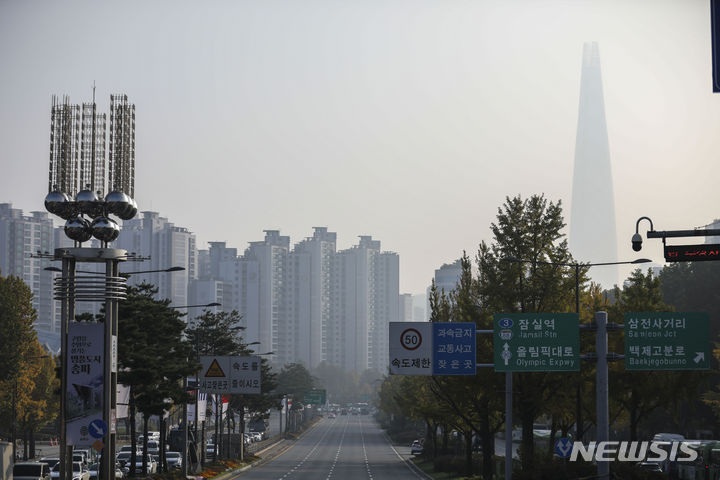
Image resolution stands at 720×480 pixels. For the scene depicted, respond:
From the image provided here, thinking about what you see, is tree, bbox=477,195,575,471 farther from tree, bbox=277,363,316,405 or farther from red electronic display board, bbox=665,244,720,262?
tree, bbox=277,363,316,405

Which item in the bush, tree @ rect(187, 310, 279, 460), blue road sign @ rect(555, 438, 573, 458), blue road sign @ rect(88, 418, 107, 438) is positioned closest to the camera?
blue road sign @ rect(88, 418, 107, 438)

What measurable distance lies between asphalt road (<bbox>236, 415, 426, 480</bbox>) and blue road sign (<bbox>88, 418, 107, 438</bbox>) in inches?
1058

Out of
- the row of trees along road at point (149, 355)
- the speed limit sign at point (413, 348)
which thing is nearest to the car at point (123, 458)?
the row of trees along road at point (149, 355)

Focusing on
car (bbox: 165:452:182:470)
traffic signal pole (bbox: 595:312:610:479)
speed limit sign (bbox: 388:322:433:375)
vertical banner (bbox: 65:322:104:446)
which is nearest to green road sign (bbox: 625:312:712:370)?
traffic signal pole (bbox: 595:312:610:479)

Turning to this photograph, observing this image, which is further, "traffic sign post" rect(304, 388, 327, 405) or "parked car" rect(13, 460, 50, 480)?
"traffic sign post" rect(304, 388, 327, 405)

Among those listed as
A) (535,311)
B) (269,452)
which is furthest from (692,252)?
(269,452)

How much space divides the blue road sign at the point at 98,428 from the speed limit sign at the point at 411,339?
11.9 meters

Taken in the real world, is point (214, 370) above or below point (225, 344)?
below

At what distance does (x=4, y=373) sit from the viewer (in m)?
73.5

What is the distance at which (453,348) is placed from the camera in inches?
1613

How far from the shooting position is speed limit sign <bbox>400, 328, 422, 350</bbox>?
4084 centimetres

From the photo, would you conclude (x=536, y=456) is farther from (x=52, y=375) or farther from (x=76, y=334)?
(x=52, y=375)

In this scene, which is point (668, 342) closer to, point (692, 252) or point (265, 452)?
point (692, 252)

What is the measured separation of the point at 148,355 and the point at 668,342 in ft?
88.1
